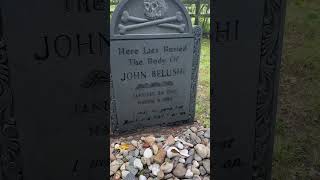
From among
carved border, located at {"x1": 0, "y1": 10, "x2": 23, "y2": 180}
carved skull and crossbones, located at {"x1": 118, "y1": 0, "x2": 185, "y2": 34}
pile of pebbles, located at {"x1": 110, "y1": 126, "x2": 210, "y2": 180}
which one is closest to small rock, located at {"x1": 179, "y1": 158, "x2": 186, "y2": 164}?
pile of pebbles, located at {"x1": 110, "y1": 126, "x2": 210, "y2": 180}

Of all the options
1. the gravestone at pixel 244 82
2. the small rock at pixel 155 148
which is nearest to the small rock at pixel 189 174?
the small rock at pixel 155 148

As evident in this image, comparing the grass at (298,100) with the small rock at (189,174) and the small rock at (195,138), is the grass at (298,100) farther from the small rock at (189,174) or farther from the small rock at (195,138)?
the small rock at (189,174)

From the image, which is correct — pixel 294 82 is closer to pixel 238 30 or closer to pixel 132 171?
pixel 132 171

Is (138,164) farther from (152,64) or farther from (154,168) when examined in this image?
(152,64)

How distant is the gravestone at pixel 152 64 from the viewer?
3.39m

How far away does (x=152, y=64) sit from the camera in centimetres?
359

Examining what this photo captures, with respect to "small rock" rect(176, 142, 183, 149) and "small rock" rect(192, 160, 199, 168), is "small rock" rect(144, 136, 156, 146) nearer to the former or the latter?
"small rock" rect(176, 142, 183, 149)

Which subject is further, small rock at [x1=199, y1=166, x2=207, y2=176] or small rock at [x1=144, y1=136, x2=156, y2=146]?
small rock at [x1=144, y1=136, x2=156, y2=146]

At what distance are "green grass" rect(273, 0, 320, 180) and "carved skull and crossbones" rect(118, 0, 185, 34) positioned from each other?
1.35 m

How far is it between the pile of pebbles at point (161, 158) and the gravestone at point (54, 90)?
1601mm

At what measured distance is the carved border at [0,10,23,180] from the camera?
1.21m

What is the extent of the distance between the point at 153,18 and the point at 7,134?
2.35m

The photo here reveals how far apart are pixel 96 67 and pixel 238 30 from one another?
50 cm

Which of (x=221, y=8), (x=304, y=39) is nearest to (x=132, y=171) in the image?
(x=221, y=8)
